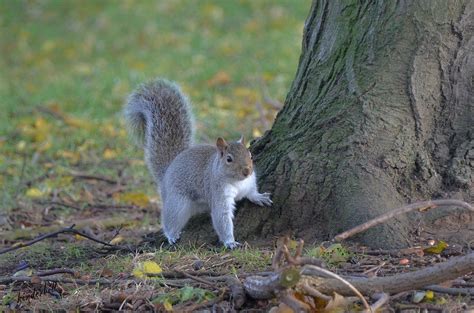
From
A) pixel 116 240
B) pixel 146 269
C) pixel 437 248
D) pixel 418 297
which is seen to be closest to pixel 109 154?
pixel 116 240

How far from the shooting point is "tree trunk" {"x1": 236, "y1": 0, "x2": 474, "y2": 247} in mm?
3414

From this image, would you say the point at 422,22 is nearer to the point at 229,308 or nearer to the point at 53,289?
the point at 229,308

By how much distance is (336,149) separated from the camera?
353cm

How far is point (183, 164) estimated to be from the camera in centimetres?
411

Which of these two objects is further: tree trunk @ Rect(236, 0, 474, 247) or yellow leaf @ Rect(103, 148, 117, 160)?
yellow leaf @ Rect(103, 148, 117, 160)

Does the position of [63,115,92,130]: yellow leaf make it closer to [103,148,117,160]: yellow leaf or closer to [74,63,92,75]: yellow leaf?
[103,148,117,160]: yellow leaf

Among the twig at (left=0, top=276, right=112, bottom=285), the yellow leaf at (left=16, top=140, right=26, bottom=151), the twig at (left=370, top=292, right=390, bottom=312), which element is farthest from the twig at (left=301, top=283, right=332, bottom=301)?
the yellow leaf at (left=16, top=140, right=26, bottom=151)

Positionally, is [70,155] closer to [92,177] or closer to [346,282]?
[92,177]

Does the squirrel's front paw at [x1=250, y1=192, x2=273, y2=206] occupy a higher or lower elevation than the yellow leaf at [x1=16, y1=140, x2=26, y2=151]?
higher

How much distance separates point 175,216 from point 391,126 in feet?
3.65

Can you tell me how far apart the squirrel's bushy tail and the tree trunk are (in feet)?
3.51

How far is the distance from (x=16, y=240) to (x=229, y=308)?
2.07 metres

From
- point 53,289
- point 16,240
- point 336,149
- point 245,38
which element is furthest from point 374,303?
point 245,38

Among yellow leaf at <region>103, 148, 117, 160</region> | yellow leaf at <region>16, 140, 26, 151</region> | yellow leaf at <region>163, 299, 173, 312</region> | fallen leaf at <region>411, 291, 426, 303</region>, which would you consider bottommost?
yellow leaf at <region>16, 140, 26, 151</region>
